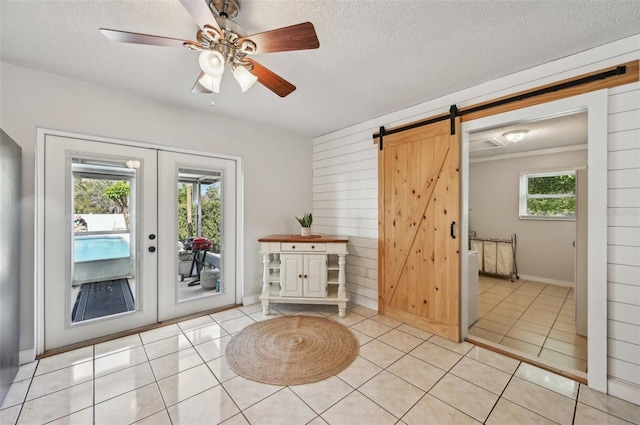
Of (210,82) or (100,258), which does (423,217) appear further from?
(100,258)

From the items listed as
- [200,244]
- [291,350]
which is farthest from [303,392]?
[200,244]

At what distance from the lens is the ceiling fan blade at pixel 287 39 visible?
1.31 metres

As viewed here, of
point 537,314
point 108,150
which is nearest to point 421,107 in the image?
point 537,314

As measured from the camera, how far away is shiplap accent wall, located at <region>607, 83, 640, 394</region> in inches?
71.4

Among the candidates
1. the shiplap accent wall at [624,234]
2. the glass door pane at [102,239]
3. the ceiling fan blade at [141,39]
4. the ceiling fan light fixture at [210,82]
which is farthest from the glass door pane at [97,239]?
the shiplap accent wall at [624,234]

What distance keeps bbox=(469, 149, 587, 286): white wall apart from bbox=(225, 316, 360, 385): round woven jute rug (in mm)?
4228

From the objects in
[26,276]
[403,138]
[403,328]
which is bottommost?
[403,328]

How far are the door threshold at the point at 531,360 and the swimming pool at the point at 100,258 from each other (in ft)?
12.3

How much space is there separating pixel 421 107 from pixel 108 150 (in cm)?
341

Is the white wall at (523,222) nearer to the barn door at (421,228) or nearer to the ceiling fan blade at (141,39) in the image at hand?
the barn door at (421,228)

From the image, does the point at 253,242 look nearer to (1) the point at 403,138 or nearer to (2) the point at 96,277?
(2) the point at 96,277

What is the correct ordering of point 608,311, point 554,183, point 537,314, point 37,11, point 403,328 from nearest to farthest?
point 37,11 < point 608,311 < point 403,328 < point 537,314 < point 554,183

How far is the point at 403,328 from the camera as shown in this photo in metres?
2.96

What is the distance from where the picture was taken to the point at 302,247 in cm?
331
